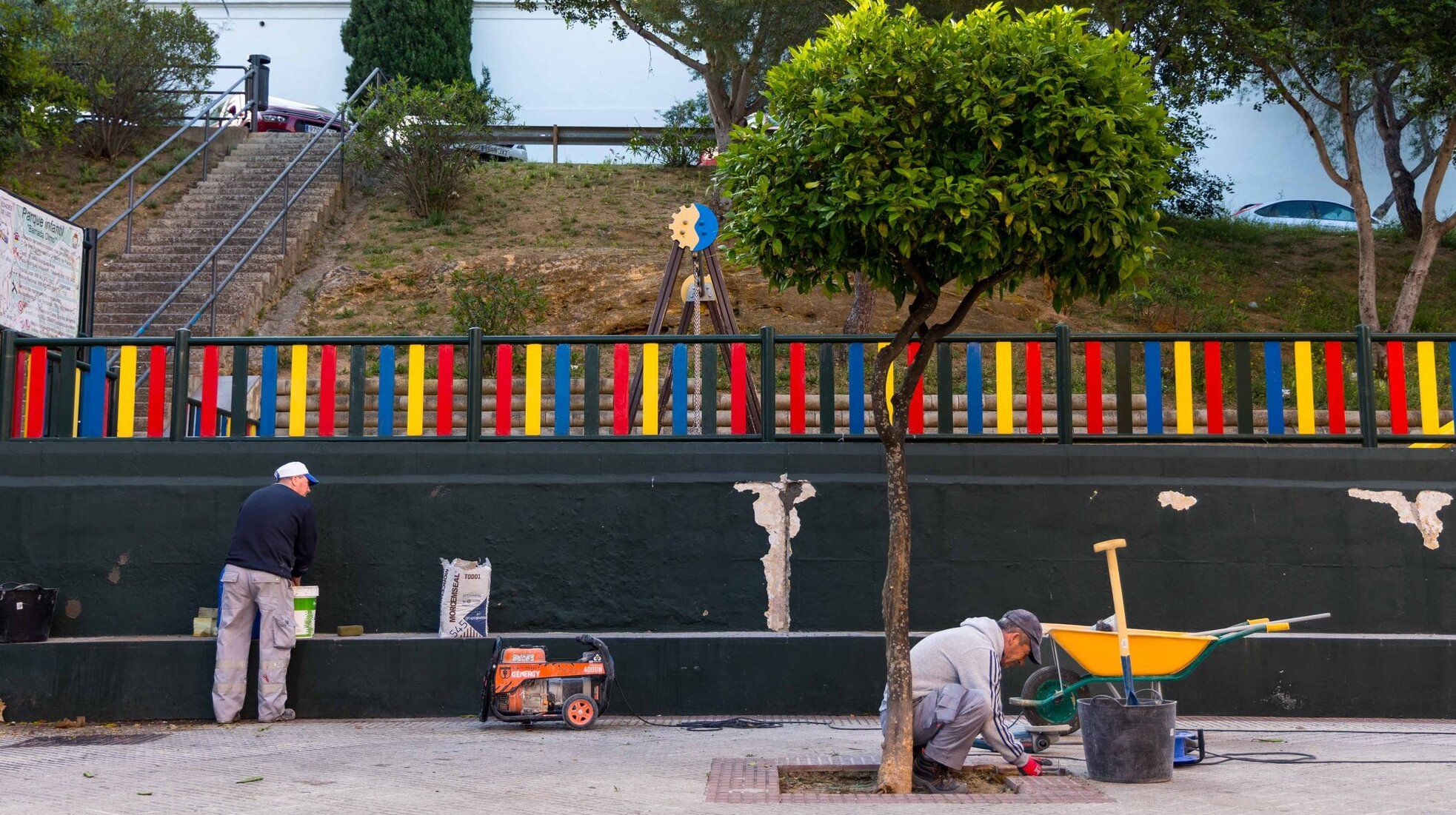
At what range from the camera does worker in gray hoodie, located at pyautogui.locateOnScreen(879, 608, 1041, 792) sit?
6.54 metres

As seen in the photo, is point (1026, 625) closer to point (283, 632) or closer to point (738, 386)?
point (738, 386)

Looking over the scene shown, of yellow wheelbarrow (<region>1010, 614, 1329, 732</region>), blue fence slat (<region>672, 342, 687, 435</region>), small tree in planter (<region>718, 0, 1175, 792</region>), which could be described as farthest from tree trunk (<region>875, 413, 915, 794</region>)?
blue fence slat (<region>672, 342, 687, 435</region>)

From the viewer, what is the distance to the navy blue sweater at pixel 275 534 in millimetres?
8500

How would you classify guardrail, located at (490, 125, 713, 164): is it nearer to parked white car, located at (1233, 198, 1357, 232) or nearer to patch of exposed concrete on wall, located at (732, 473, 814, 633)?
parked white car, located at (1233, 198, 1357, 232)

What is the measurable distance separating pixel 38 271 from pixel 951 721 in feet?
27.6

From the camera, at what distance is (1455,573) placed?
9.02m

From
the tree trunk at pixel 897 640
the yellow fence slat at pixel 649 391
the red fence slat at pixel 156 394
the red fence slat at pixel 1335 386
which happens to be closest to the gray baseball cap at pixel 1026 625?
the tree trunk at pixel 897 640

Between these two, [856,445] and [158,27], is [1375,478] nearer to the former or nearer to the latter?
[856,445]

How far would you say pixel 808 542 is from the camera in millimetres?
9102

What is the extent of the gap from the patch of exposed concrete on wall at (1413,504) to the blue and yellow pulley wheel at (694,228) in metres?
5.96

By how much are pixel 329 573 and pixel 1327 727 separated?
23.0ft

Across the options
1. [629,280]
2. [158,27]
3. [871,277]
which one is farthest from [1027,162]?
[158,27]

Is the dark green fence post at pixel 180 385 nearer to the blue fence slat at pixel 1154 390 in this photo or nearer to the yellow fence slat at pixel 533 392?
the yellow fence slat at pixel 533 392

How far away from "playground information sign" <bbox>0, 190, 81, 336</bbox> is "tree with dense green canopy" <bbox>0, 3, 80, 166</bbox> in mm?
9099
